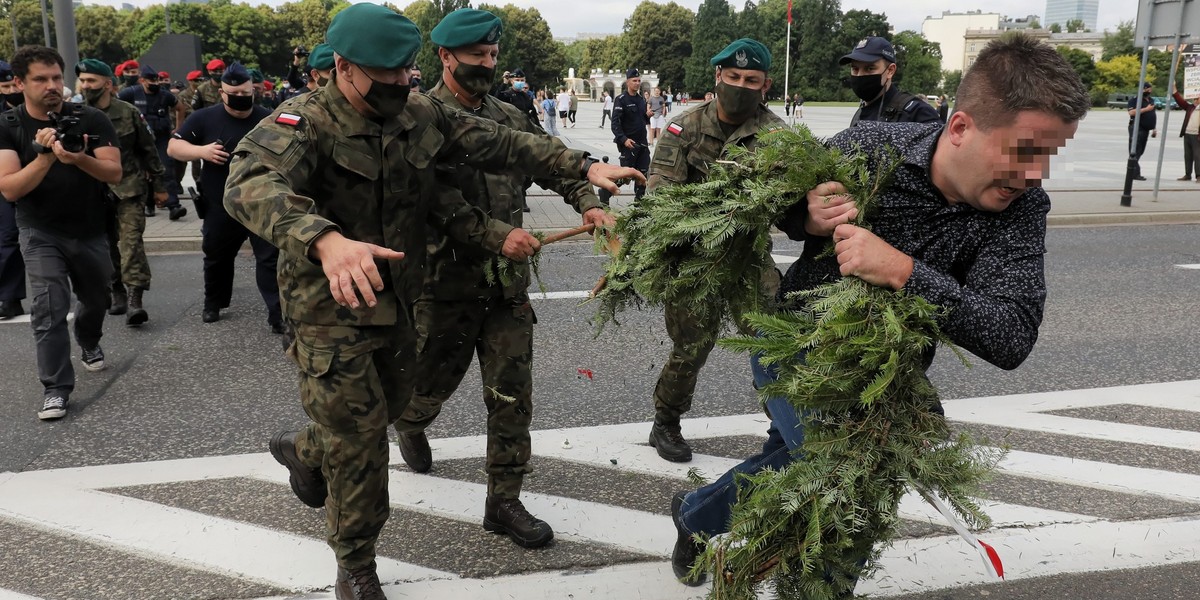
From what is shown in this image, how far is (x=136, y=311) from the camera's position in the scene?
747 centimetres

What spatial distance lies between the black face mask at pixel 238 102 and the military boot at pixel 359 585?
5336 millimetres

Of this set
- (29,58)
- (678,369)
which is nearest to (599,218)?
(678,369)

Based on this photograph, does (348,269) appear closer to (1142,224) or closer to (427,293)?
(427,293)

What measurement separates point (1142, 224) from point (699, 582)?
40.6ft

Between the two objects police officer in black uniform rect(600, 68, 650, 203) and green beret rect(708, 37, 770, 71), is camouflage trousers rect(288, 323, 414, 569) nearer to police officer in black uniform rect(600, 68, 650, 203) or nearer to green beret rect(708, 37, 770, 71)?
green beret rect(708, 37, 770, 71)

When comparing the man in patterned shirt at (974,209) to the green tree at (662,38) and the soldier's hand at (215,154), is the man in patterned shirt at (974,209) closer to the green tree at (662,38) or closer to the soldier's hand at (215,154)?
the soldier's hand at (215,154)

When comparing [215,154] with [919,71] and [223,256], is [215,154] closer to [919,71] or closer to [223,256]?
[223,256]

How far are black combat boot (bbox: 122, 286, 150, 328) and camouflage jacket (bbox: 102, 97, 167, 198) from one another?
3.29 ft

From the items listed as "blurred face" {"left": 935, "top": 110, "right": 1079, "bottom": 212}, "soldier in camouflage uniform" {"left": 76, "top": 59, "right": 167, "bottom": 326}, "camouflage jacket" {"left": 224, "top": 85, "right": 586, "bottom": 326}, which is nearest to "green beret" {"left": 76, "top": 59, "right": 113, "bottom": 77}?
"soldier in camouflage uniform" {"left": 76, "top": 59, "right": 167, "bottom": 326}

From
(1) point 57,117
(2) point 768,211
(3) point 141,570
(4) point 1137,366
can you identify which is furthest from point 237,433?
(4) point 1137,366

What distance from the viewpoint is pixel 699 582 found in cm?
348

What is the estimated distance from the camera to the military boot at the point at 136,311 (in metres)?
7.45

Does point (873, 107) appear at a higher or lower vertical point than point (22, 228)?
higher

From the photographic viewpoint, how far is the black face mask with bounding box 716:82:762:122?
4.56 meters
